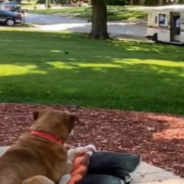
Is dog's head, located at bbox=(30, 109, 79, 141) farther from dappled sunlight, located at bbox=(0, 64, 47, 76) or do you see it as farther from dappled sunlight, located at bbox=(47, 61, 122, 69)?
dappled sunlight, located at bbox=(47, 61, 122, 69)

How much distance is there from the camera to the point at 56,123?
4828mm

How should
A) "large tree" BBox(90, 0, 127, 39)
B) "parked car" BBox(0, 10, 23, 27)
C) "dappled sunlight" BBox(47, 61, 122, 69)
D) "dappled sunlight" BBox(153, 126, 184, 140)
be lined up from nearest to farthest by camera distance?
1. "dappled sunlight" BBox(153, 126, 184, 140)
2. "dappled sunlight" BBox(47, 61, 122, 69)
3. "large tree" BBox(90, 0, 127, 39)
4. "parked car" BBox(0, 10, 23, 27)

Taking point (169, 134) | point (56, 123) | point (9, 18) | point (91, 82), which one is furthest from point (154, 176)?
point (9, 18)

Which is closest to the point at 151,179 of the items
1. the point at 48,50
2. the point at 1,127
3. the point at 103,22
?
the point at 1,127

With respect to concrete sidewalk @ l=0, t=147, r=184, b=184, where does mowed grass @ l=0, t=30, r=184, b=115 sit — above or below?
below

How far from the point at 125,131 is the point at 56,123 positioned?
8.65ft

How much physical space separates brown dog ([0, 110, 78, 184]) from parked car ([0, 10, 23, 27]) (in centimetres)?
3264

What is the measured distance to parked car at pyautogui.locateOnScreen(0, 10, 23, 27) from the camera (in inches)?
1452

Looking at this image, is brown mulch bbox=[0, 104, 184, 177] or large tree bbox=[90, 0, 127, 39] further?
large tree bbox=[90, 0, 127, 39]

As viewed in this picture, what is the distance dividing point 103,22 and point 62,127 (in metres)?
23.3

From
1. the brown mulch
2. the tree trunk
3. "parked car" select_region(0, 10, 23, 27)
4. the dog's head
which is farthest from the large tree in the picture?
the dog's head

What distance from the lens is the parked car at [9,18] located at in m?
36.9

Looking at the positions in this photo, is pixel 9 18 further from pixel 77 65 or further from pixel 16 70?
pixel 16 70

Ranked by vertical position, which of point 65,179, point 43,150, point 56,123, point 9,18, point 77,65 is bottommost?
point 9,18
